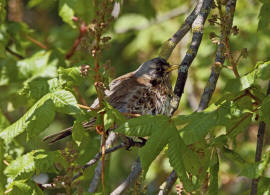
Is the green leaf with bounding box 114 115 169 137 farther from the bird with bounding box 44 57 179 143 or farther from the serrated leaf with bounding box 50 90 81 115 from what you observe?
the bird with bounding box 44 57 179 143

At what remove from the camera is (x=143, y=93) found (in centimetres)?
443

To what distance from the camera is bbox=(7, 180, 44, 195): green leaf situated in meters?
3.13

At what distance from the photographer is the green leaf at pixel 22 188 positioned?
3.13 m

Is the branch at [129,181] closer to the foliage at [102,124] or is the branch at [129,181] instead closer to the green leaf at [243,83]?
the foliage at [102,124]

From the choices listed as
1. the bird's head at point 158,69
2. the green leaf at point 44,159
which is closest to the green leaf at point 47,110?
the green leaf at point 44,159

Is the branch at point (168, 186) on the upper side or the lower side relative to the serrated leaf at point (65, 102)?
lower

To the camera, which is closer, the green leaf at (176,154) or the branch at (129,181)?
the green leaf at (176,154)

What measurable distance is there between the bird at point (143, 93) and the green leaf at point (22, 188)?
992 mm

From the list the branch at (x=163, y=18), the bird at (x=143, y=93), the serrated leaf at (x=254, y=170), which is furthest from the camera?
the branch at (x=163, y=18)

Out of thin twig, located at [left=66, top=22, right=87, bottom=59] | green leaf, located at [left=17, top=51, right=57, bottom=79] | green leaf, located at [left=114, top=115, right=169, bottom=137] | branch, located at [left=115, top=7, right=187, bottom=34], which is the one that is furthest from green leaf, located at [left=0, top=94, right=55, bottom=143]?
branch, located at [left=115, top=7, right=187, bottom=34]

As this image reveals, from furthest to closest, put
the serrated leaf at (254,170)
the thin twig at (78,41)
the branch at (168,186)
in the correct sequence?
1. the thin twig at (78,41)
2. the branch at (168,186)
3. the serrated leaf at (254,170)

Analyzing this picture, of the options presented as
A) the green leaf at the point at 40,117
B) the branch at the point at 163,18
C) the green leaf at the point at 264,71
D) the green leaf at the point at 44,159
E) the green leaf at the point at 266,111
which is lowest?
the green leaf at the point at 266,111

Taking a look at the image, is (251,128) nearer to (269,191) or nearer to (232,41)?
(232,41)

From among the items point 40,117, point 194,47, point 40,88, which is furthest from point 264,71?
point 40,88
